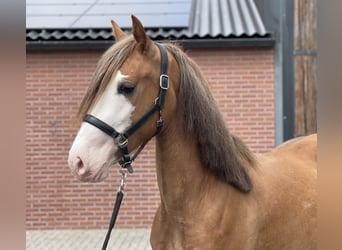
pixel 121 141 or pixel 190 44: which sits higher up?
pixel 190 44

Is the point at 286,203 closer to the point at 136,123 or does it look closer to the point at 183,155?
the point at 183,155

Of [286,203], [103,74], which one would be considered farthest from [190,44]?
[103,74]

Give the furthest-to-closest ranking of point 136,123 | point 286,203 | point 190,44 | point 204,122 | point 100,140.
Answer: point 190,44 < point 286,203 < point 204,122 < point 136,123 < point 100,140

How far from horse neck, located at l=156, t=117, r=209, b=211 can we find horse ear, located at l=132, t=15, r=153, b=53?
382mm

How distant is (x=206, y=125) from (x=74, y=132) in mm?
4498

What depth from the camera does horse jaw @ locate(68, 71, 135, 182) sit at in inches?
71.7

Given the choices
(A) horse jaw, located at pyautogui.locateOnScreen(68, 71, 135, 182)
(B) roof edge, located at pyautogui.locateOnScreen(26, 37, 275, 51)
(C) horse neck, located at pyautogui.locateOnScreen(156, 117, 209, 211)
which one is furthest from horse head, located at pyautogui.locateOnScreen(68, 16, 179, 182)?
(B) roof edge, located at pyautogui.locateOnScreen(26, 37, 275, 51)

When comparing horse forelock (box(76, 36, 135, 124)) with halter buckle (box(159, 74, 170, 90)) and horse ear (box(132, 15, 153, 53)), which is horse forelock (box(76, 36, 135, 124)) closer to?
horse ear (box(132, 15, 153, 53))

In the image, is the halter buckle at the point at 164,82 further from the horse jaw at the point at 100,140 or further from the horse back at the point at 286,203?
the horse back at the point at 286,203

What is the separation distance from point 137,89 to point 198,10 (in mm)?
5670

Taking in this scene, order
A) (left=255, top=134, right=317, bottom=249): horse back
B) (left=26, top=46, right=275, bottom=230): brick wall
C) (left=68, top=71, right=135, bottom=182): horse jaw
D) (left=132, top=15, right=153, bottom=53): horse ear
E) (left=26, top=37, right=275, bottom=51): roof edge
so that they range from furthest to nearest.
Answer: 1. (left=26, top=46, right=275, bottom=230): brick wall
2. (left=26, top=37, right=275, bottom=51): roof edge
3. (left=255, top=134, right=317, bottom=249): horse back
4. (left=132, top=15, right=153, bottom=53): horse ear
5. (left=68, top=71, right=135, bottom=182): horse jaw

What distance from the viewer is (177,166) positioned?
2127mm
